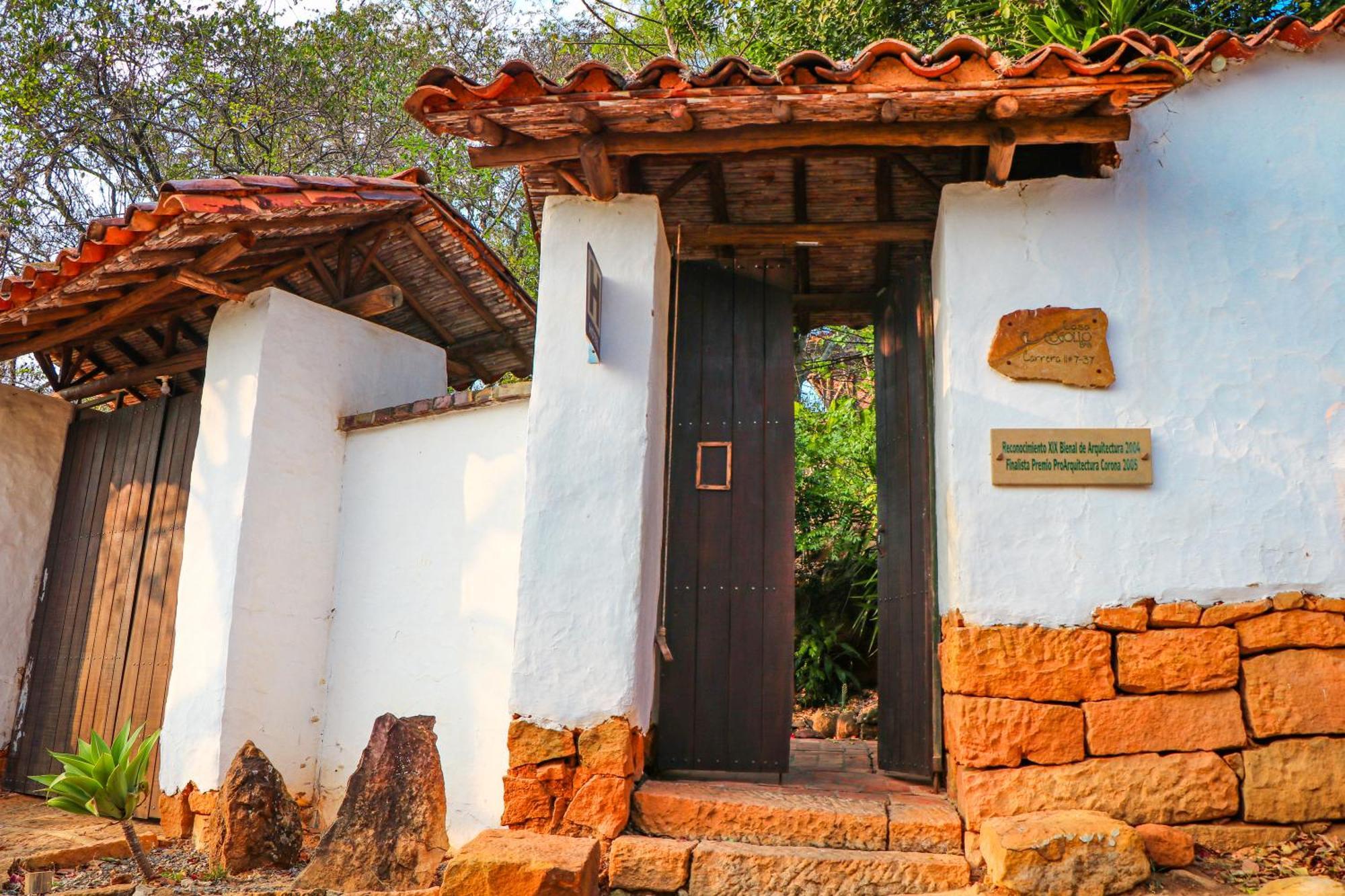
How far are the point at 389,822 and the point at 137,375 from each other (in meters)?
4.21

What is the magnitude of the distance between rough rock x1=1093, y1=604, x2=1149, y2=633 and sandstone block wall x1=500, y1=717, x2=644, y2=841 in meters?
2.05

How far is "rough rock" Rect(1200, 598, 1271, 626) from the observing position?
4250 mm

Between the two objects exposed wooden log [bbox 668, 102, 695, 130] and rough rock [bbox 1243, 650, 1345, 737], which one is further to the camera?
exposed wooden log [bbox 668, 102, 695, 130]

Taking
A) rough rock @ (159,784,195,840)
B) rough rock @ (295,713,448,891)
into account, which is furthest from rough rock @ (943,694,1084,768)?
rough rock @ (159,784,195,840)

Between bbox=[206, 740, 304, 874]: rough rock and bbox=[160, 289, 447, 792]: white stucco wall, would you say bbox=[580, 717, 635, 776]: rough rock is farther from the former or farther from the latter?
bbox=[160, 289, 447, 792]: white stucco wall

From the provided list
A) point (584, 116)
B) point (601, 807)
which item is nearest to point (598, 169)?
point (584, 116)

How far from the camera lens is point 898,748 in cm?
530

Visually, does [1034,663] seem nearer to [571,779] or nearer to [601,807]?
[601,807]

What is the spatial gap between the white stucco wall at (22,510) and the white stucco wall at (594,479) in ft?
15.2

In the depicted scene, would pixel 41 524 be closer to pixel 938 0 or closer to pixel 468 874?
pixel 468 874

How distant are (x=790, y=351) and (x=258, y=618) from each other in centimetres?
332

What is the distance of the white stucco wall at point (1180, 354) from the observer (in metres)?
4.34

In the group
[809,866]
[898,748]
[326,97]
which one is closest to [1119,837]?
[809,866]

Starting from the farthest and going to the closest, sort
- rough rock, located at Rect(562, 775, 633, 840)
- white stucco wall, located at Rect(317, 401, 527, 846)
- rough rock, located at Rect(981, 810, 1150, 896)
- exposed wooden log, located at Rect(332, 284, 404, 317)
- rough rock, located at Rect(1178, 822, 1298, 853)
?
exposed wooden log, located at Rect(332, 284, 404, 317), white stucco wall, located at Rect(317, 401, 527, 846), rough rock, located at Rect(562, 775, 633, 840), rough rock, located at Rect(1178, 822, 1298, 853), rough rock, located at Rect(981, 810, 1150, 896)
